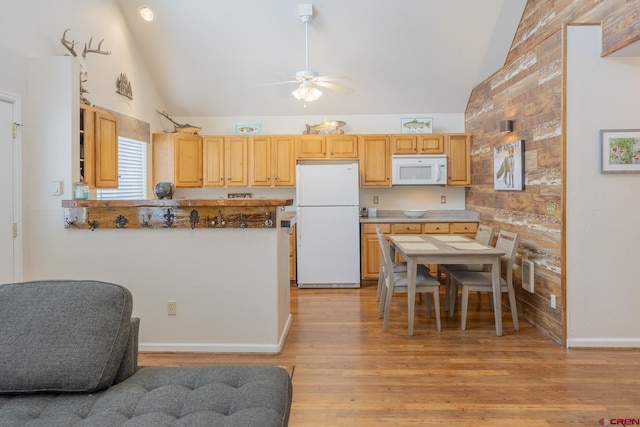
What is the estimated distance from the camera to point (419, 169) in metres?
5.73

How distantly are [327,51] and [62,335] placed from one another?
175 inches

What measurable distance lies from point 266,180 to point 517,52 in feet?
11.4

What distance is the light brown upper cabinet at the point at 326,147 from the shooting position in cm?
581

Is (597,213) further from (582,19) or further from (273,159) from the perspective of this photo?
(273,159)

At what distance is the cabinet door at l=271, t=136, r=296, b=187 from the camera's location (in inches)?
229

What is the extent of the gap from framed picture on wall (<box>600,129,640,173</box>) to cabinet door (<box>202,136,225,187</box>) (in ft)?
14.7

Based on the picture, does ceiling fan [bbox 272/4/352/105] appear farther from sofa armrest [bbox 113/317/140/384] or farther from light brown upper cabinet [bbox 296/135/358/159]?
sofa armrest [bbox 113/317/140/384]

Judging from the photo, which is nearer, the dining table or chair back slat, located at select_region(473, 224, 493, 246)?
the dining table

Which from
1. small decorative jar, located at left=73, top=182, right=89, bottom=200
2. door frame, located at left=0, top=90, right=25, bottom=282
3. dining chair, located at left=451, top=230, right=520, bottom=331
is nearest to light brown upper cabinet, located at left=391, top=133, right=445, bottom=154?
dining chair, located at left=451, top=230, right=520, bottom=331

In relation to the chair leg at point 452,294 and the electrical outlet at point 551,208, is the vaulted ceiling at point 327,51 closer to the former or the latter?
the electrical outlet at point 551,208

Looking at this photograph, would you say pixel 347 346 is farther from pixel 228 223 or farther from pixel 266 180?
pixel 266 180

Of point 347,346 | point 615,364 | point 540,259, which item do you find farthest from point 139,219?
point 615,364

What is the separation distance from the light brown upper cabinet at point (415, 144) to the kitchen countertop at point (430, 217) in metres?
0.92

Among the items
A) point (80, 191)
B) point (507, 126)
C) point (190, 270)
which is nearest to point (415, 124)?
point (507, 126)
